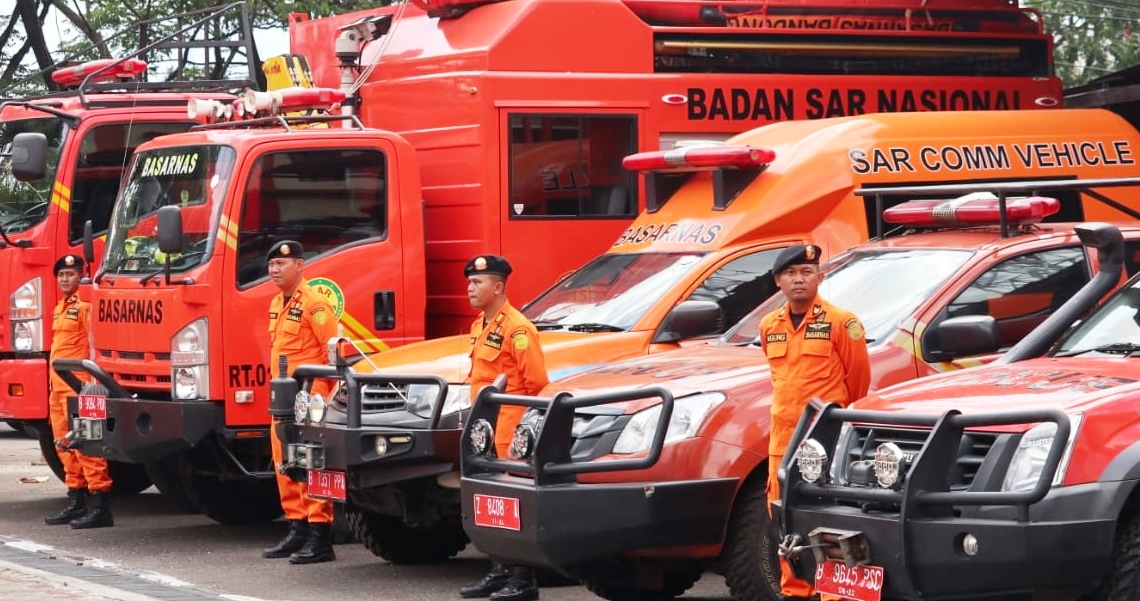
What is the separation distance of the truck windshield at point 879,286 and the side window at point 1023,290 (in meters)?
0.15

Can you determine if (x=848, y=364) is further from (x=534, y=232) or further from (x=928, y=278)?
(x=534, y=232)

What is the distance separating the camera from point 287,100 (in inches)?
485

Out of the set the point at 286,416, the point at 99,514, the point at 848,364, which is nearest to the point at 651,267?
the point at 286,416

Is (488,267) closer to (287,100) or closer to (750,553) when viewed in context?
(750,553)

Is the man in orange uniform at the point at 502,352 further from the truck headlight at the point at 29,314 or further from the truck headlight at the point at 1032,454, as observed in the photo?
the truck headlight at the point at 29,314

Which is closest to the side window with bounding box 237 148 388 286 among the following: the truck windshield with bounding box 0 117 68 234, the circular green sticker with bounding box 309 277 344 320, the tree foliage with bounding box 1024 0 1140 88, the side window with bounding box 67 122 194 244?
the circular green sticker with bounding box 309 277 344 320

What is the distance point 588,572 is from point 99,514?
552 cm

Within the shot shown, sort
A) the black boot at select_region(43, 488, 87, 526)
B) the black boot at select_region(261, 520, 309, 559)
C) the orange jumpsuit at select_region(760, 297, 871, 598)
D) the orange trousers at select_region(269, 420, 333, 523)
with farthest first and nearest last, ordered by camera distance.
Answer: the black boot at select_region(43, 488, 87, 526)
the black boot at select_region(261, 520, 309, 559)
the orange trousers at select_region(269, 420, 333, 523)
the orange jumpsuit at select_region(760, 297, 871, 598)

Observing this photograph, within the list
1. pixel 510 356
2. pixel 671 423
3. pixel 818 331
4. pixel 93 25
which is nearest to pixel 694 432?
pixel 671 423

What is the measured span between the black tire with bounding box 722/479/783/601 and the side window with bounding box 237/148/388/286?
4272 mm

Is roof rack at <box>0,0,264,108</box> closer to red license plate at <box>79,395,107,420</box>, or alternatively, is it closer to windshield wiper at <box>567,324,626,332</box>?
red license plate at <box>79,395,107,420</box>

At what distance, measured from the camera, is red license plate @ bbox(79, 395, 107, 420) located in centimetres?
1173

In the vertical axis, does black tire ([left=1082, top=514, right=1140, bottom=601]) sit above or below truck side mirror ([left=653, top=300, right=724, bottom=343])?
below

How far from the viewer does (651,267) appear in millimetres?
10648
